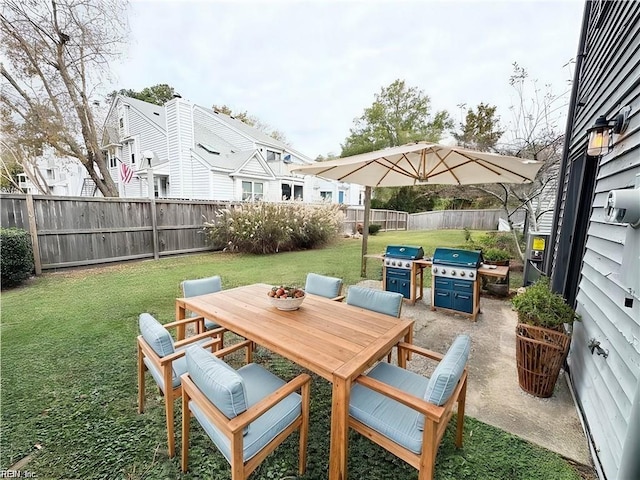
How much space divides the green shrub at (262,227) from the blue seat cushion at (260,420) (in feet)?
22.3

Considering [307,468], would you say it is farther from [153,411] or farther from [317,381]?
[153,411]

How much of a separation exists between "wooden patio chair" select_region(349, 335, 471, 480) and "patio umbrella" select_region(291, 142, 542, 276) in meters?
2.53

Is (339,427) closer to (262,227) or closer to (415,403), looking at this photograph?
(415,403)

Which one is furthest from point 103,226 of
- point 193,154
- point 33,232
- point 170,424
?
point 193,154

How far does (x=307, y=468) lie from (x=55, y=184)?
30.7 m

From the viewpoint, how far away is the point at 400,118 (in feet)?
76.4

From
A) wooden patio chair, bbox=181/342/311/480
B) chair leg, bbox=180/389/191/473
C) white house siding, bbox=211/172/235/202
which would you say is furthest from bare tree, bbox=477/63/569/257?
white house siding, bbox=211/172/235/202

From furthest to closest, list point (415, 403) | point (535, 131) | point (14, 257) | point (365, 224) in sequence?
point (535, 131) → point (365, 224) → point (14, 257) → point (415, 403)

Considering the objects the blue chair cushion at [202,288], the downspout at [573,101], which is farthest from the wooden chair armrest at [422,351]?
the downspout at [573,101]

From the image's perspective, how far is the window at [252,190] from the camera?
46.0 ft

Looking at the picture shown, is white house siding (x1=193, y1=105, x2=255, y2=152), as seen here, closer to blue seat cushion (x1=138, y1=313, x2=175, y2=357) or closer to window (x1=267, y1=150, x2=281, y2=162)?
window (x1=267, y1=150, x2=281, y2=162)

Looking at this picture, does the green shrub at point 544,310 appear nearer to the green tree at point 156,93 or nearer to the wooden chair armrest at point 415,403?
the wooden chair armrest at point 415,403

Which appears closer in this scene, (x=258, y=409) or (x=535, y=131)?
(x=258, y=409)

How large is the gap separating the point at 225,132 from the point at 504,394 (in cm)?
1687
